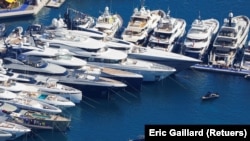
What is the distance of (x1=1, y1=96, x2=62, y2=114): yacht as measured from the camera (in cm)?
6231

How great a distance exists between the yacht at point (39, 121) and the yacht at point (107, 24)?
78.8 feet

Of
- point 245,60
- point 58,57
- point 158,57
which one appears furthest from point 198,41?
point 58,57

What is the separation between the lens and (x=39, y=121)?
61.1m

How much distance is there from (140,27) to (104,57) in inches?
454

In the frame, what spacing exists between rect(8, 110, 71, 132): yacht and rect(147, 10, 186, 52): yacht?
2392cm

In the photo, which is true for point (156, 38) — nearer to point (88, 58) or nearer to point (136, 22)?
point (136, 22)

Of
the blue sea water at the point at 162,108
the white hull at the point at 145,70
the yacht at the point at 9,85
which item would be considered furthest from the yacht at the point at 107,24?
the yacht at the point at 9,85

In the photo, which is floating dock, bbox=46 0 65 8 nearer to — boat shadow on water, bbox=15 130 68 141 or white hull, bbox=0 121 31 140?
boat shadow on water, bbox=15 130 68 141

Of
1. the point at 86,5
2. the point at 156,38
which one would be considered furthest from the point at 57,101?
the point at 86,5

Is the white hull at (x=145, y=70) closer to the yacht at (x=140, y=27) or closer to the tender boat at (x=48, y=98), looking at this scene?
the yacht at (x=140, y=27)

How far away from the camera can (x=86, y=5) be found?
101250 millimetres

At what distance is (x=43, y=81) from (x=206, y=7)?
43.5 metres

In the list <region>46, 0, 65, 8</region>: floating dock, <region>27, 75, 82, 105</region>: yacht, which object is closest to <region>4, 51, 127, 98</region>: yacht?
<region>27, 75, 82, 105</region>: yacht

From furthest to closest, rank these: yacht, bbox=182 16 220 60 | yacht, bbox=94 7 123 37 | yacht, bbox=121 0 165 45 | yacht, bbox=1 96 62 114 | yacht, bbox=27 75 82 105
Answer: yacht, bbox=94 7 123 37 → yacht, bbox=121 0 165 45 → yacht, bbox=182 16 220 60 → yacht, bbox=27 75 82 105 → yacht, bbox=1 96 62 114
